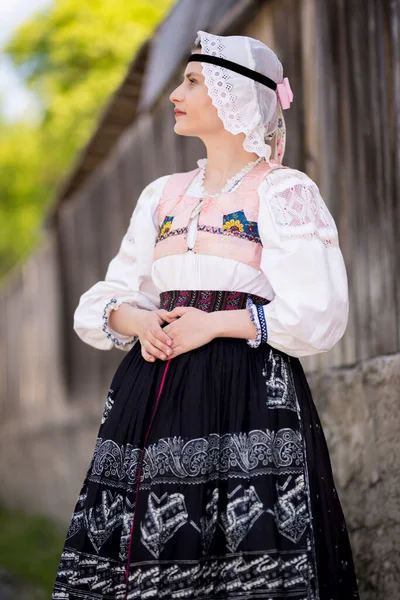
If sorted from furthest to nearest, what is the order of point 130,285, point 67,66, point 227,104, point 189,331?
point 67,66 < point 130,285 < point 227,104 < point 189,331

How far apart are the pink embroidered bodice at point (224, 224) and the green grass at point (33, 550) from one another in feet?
9.30

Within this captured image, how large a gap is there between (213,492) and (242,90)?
115cm

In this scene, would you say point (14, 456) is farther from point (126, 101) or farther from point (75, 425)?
point (126, 101)

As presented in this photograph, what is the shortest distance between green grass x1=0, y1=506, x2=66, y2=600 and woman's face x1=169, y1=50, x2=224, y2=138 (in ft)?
9.86

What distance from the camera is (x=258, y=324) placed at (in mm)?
2363

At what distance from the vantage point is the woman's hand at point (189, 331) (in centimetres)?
240

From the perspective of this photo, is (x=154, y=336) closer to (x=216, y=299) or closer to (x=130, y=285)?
(x=216, y=299)

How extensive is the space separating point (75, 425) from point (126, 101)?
2.88 meters

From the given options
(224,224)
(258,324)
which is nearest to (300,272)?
(258,324)

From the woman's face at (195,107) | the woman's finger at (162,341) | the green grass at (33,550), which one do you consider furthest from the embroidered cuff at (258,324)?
the green grass at (33,550)

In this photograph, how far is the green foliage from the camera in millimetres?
14367

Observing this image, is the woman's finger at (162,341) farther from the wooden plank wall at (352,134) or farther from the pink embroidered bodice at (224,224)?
the wooden plank wall at (352,134)

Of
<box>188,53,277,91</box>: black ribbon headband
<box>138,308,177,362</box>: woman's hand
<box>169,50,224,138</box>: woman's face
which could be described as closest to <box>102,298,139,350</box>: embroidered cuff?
Result: <box>138,308,177,362</box>: woman's hand

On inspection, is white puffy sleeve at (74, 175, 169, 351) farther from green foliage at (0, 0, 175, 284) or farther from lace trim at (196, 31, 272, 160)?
green foliage at (0, 0, 175, 284)
